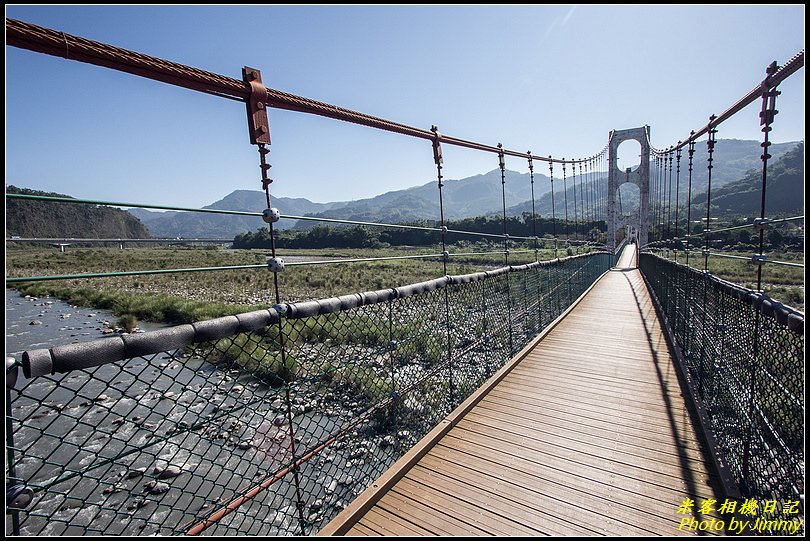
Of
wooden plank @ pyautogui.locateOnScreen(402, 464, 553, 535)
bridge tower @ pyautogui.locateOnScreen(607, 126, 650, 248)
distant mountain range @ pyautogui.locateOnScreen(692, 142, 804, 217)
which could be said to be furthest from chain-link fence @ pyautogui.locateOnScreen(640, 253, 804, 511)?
distant mountain range @ pyautogui.locateOnScreen(692, 142, 804, 217)

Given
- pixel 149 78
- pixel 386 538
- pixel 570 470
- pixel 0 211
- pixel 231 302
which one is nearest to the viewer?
pixel 0 211

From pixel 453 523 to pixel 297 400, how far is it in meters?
4.66

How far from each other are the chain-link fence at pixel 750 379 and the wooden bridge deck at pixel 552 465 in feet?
0.51

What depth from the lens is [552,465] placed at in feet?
6.24

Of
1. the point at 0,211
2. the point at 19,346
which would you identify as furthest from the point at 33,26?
the point at 19,346

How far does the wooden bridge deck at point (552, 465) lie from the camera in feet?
5.06

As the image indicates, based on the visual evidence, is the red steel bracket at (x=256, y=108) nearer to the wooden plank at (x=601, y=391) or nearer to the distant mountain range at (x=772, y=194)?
the wooden plank at (x=601, y=391)

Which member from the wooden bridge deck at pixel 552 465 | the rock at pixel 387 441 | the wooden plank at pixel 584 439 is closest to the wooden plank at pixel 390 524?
the wooden bridge deck at pixel 552 465

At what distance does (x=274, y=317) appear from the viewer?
1370mm

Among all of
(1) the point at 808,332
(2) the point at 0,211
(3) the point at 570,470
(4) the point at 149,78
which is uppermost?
(4) the point at 149,78

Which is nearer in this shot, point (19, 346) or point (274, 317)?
point (274, 317)

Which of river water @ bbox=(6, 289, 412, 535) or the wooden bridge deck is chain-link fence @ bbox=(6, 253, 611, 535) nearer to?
river water @ bbox=(6, 289, 412, 535)

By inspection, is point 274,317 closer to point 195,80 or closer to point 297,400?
point 195,80

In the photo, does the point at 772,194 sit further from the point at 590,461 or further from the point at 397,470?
the point at 397,470
